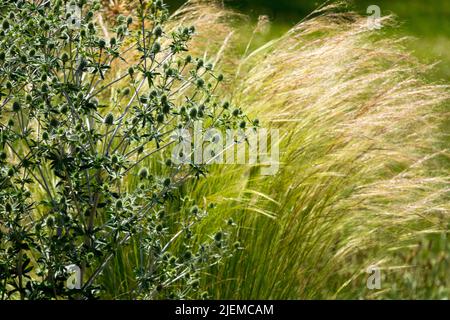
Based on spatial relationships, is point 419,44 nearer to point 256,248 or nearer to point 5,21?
point 256,248

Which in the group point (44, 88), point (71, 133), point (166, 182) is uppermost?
point (44, 88)

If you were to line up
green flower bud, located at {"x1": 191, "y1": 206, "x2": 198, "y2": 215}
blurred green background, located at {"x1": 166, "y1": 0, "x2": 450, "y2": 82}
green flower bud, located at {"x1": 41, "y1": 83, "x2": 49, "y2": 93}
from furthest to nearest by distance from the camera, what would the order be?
blurred green background, located at {"x1": 166, "y1": 0, "x2": 450, "y2": 82} → green flower bud, located at {"x1": 191, "y1": 206, "x2": 198, "y2": 215} → green flower bud, located at {"x1": 41, "y1": 83, "x2": 49, "y2": 93}

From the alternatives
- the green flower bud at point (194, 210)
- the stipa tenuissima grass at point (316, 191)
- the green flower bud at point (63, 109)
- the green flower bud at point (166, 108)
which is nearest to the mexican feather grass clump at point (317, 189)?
the stipa tenuissima grass at point (316, 191)

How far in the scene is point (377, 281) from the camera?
4.18m

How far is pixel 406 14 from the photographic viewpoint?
952 centimetres

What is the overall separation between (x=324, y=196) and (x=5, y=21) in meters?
1.55

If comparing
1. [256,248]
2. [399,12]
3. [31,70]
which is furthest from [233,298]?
[399,12]

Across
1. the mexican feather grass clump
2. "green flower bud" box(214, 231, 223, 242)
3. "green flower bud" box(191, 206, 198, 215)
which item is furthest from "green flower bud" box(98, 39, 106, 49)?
the mexican feather grass clump

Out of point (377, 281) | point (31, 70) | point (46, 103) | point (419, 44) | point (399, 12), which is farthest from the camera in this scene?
point (399, 12)

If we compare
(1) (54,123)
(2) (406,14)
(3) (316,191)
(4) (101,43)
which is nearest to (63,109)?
(1) (54,123)

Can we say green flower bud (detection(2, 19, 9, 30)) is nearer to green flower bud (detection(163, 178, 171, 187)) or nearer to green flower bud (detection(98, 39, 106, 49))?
green flower bud (detection(98, 39, 106, 49))

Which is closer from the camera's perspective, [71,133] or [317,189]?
[71,133]

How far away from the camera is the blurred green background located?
8.66 metres

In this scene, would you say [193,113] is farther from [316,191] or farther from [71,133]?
[316,191]
